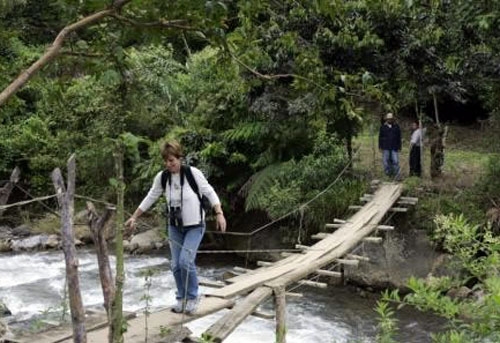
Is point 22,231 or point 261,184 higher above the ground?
point 261,184

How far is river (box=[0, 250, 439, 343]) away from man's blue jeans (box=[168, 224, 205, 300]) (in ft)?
7.70

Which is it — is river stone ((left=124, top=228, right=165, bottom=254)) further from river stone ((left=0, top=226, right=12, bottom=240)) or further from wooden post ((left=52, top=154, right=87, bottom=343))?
wooden post ((left=52, top=154, right=87, bottom=343))

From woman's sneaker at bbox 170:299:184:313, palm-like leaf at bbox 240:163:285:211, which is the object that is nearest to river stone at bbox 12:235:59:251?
palm-like leaf at bbox 240:163:285:211

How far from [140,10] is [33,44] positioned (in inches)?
584

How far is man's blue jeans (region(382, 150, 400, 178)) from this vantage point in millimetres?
10586

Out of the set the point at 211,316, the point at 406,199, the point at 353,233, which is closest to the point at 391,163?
the point at 406,199

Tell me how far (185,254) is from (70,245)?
A: 1887 millimetres

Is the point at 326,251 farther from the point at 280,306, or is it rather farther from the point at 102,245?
the point at 102,245

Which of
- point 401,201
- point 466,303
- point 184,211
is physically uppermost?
point 184,211

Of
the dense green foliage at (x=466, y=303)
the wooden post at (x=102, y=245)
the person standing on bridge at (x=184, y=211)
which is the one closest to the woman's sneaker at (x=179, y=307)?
the person standing on bridge at (x=184, y=211)

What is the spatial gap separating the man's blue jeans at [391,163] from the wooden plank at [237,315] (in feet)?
19.2

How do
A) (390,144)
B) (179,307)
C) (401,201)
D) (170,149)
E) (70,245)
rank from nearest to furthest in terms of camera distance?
(70,245)
(170,149)
(179,307)
(401,201)
(390,144)

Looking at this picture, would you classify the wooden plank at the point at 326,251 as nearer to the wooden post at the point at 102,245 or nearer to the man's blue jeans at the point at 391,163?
the man's blue jeans at the point at 391,163

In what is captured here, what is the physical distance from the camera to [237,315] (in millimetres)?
4711
